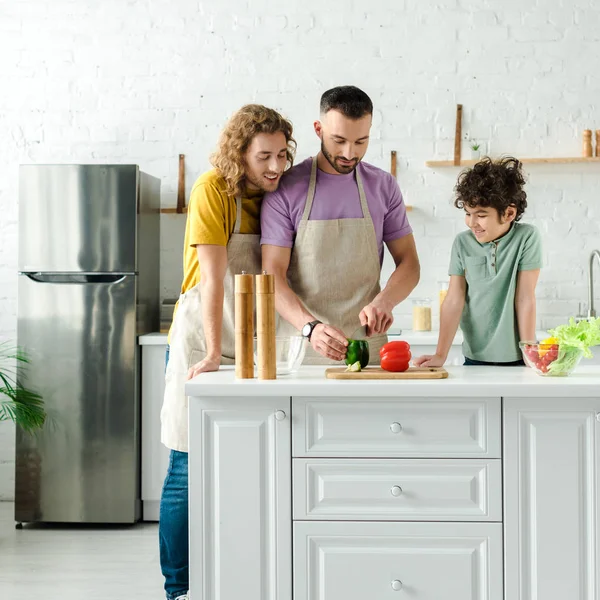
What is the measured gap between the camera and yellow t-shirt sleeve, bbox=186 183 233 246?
2.54 m

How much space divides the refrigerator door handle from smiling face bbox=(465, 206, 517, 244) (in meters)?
1.89

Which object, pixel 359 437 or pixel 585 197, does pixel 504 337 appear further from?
pixel 585 197

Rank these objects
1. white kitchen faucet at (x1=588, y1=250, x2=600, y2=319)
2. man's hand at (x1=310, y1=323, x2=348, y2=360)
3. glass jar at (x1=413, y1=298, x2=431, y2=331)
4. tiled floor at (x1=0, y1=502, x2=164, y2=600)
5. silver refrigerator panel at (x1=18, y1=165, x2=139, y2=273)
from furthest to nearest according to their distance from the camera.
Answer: glass jar at (x1=413, y1=298, x2=431, y2=331), white kitchen faucet at (x1=588, y1=250, x2=600, y2=319), silver refrigerator panel at (x1=18, y1=165, x2=139, y2=273), tiled floor at (x1=0, y1=502, x2=164, y2=600), man's hand at (x1=310, y1=323, x2=348, y2=360)

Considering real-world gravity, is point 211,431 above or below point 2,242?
below

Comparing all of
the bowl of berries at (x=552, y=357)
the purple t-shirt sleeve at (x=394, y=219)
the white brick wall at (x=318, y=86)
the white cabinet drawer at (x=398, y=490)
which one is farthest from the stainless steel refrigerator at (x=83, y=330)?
the bowl of berries at (x=552, y=357)

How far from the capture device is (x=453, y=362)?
398 centimetres

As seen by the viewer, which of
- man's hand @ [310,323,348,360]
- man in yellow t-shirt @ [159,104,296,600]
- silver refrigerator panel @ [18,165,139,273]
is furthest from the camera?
silver refrigerator panel @ [18,165,139,273]

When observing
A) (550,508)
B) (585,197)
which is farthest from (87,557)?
(585,197)

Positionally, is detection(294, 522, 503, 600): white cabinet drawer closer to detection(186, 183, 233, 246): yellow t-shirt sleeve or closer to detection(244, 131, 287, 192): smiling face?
detection(186, 183, 233, 246): yellow t-shirt sleeve

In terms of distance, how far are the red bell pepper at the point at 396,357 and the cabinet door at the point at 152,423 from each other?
6.49 feet

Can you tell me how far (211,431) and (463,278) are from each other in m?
1.08

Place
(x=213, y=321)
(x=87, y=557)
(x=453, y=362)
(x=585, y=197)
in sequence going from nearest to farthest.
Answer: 1. (x=213, y=321)
2. (x=87, y=557)
3. (x=453, y=362)
4. (x=585, y=197)

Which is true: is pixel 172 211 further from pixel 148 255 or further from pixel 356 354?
pixel 356 354

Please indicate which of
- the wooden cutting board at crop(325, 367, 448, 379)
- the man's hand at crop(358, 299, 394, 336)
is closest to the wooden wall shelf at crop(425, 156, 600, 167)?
the man's hand at crop(358, 299, 394, 336)
